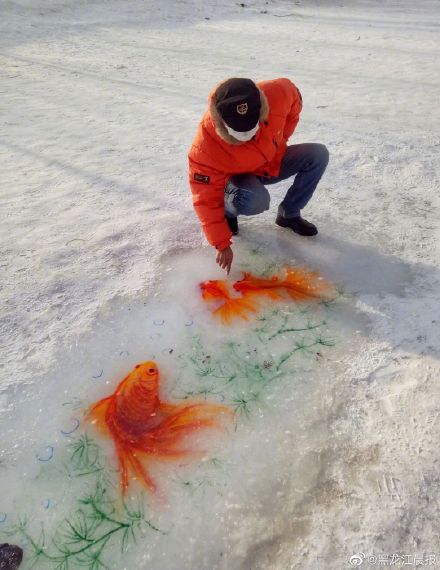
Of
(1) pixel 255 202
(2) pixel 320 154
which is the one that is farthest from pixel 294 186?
(1) pixel 255 202

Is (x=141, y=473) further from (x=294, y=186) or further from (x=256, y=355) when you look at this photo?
(x=294, y=186)

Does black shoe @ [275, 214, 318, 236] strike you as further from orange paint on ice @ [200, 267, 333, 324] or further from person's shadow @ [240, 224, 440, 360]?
orange paint on ice @ [200, 267, 333, 324]

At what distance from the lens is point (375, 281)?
2.33 m

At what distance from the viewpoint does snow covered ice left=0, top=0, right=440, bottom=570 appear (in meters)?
1.42

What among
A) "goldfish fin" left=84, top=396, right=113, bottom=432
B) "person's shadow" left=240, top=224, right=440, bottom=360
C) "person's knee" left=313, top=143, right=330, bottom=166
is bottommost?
"goldfish fin" left=84, top=396, right=113, bottom=432

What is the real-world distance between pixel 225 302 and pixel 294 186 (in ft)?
2.96

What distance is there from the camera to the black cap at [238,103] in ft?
6.12

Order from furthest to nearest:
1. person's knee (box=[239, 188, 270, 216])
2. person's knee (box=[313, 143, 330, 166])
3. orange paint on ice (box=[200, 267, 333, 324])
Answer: person's knee (box=[313, 143, 330, 166]), person's knee (box=[239, 188, 270, 216]), orange paint on ice (box=[200, 267, 333, 324])

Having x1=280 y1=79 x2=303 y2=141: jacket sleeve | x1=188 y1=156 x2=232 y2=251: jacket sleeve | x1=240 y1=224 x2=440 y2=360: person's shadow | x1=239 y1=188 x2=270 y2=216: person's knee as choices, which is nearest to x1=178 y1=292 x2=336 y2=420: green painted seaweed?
x1=240 y1=224 x2=440 y2=360: person's shadow

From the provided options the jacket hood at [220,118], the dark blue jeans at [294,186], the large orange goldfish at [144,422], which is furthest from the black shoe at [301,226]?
the large orange goldfish at [144,422]

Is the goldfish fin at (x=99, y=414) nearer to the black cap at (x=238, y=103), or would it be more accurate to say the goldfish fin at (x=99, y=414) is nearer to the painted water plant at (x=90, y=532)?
the painted water plant at (x=90, y=532)

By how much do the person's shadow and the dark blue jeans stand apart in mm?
229

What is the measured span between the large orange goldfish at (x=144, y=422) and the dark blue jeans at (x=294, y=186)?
1.14 m

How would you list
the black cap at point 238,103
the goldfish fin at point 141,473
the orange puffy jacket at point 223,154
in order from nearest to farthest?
the goldfish fin at point 141,473
the black cap at point 238,103
the orange puffy jacket at point 223,154
